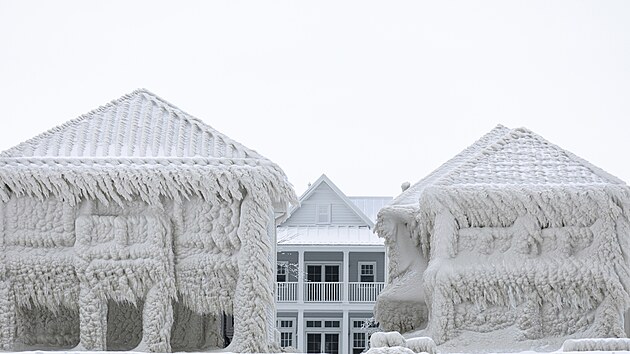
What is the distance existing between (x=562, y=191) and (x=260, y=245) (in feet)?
16.6

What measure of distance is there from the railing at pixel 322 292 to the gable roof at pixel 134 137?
1764 centimetres

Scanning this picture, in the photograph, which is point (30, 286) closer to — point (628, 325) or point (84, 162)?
point (84, 162)

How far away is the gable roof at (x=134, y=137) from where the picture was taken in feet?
61.3

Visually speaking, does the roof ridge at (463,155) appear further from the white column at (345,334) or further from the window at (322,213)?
the window at (322,213)

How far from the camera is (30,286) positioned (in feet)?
59.7

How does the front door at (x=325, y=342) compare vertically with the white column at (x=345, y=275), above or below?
below

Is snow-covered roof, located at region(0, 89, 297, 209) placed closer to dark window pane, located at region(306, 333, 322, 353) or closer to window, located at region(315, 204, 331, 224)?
window, located at region(315, 204, 331, 224)

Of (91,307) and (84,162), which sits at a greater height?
(84,162)

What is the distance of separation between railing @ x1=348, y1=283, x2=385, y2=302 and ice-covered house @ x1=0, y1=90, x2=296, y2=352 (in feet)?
60.5

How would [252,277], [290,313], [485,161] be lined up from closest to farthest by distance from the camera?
1. [252,277]
2. [485,161]
3. [290,313]

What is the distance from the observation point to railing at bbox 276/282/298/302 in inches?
1446

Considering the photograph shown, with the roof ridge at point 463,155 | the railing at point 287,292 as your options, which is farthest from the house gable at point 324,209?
the roof ridge at point 463,155

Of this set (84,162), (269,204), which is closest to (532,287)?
(269,204)

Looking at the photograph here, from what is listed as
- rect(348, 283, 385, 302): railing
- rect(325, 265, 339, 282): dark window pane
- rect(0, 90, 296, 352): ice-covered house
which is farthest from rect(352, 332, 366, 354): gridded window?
rect(0, 90, 296, 352): ice-covered house
